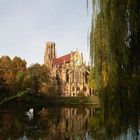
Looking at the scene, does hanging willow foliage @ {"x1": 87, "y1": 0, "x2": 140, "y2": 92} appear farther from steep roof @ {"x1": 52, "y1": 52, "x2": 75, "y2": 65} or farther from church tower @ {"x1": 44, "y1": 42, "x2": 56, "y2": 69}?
church tower @ {"x1": 44, "y1": 42, "x2": 56, "y2": 69}

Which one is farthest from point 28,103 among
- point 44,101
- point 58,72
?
point 58,72

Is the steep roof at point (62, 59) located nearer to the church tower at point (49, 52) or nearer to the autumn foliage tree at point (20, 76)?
the church tower at point (49, 52)

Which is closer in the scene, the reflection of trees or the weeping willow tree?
the weeping willow tree

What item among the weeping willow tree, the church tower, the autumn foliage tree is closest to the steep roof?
the church tower

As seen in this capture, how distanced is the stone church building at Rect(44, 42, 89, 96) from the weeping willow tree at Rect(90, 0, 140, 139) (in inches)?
3577

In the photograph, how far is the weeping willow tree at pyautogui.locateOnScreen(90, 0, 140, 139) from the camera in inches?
406

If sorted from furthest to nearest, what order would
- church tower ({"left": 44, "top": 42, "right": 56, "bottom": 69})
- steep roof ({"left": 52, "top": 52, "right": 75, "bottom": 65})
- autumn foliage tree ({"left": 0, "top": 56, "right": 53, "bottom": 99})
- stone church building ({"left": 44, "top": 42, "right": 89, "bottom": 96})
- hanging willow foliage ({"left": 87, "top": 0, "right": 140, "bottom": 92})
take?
church tower ({"left": 44, "top": 42, "right": 56, "bottom": 69}) < steep roof ({"left": 52, "top": 52, "right": 75, "bottom": 65}) < stone church building ({"left": 44, "top": 42, "right": 89, "bottom": 96}) < autumn foliage tree ({"left": 0, "top": 56, "right": 53, "bottom": 99}) < hanging willow foliage ({"left": 87, "top": 0, "right": 140, "bottom": 92})

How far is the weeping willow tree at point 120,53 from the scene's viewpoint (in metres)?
10.3

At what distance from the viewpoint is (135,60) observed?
10.5 meters

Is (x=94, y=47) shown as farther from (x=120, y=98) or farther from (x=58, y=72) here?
(x=58, y=72)

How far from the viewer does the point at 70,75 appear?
109 metres

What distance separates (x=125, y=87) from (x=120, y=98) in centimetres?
32

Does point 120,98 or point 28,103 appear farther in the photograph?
point 28,103

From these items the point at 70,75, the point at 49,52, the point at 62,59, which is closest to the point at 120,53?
the point at 70,75
